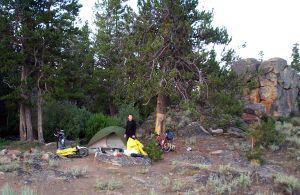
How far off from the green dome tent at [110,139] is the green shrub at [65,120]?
371 cm

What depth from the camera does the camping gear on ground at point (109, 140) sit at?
1752 centimetres

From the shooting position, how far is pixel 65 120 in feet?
70.6

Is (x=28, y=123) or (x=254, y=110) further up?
(x=254, y=110)

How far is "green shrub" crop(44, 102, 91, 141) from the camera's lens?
Answer: 21.3 m

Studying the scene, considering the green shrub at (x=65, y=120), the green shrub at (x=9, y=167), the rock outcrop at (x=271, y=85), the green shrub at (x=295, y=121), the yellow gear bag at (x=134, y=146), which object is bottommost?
the green shrub at (x=9, y=167)

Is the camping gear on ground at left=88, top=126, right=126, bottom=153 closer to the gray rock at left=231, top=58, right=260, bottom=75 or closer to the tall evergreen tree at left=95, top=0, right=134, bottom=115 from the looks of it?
the tall evergreen tree at left=95, top=0, right=134, bottom=115

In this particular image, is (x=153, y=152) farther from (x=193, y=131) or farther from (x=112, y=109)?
(x=112, y=109)

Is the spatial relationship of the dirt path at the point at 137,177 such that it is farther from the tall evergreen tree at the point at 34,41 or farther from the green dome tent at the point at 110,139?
the tall evergreen tree at the point at 34,41

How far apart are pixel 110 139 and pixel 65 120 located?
4.69 meters

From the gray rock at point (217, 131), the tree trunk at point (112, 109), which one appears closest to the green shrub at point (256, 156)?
the gray rock at point (217, 131)

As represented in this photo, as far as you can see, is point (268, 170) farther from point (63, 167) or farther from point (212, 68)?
point (63, 167)

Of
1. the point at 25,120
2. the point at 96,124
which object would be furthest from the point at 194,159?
the point at 25,120

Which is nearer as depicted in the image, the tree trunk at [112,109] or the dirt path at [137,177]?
the dirt path at [137,177]

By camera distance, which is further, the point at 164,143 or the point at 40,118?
the point at 40,118
